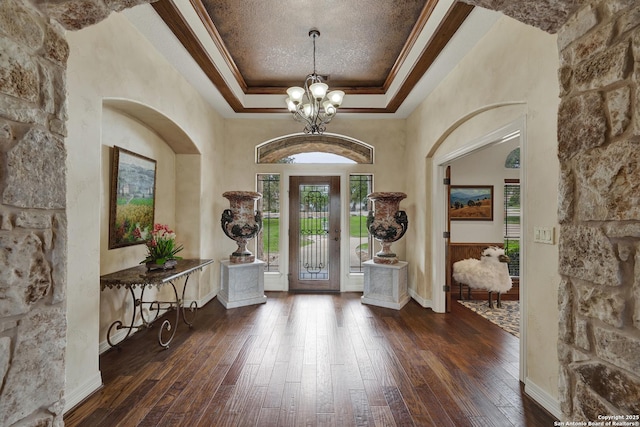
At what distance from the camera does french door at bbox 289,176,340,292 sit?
5.25 metres

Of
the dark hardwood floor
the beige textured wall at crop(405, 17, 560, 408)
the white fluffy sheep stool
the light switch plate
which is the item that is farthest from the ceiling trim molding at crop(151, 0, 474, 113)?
the dark hardwood floor

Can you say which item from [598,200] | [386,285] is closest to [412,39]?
[598,200]

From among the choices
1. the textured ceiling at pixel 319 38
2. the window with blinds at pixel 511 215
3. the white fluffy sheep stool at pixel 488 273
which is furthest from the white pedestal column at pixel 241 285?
the window with blinds at pixel 511 215

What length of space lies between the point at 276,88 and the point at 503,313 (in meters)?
4.57

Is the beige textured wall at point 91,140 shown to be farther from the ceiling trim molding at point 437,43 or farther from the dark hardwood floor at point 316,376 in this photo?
the ceiling trim molding at point 437,43

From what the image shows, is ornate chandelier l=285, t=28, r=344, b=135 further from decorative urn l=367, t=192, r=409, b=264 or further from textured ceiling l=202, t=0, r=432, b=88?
decorative urn l=367, t=192, r=409, b=264

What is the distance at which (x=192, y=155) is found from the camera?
4.29 m

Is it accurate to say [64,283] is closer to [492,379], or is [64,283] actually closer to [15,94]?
[15,94]

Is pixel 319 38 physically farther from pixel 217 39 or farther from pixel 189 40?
pixel 189 40

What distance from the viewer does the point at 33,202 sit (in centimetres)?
110

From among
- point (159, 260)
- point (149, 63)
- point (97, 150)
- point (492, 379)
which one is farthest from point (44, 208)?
point (492, 379)

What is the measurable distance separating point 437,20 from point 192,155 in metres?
3.39

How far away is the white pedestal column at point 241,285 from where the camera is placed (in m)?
4.30

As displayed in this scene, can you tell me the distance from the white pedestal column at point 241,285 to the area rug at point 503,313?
121 inches
